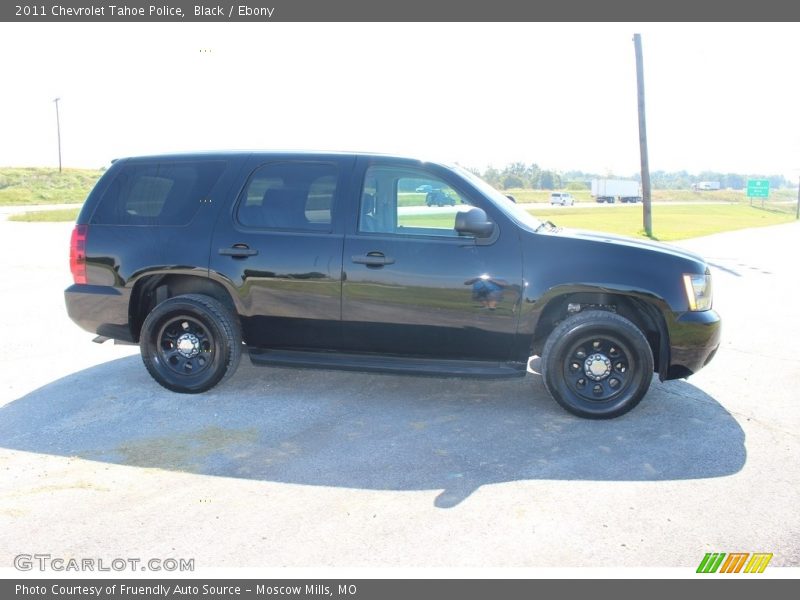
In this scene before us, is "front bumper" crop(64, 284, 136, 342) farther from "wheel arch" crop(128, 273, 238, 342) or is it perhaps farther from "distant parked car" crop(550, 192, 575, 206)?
"distant parked car" crop(550, 192, 575, 206)

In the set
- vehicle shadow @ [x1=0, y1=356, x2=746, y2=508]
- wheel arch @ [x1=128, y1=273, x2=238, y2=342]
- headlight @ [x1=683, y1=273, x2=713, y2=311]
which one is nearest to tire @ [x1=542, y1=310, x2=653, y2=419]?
vehicle shadow @ [x1=0, y1=356, x2=746, y2=508]

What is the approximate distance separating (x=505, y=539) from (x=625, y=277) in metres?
2.46

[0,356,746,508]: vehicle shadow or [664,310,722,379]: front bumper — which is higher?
[664,310,722,379]: front bumper

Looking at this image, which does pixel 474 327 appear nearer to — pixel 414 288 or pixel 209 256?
pixel 414 288

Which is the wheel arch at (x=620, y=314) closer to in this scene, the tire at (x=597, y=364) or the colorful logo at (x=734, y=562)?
the tire at (x=597, y=364)

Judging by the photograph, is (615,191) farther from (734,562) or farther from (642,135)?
(734,562)

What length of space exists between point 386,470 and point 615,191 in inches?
3273

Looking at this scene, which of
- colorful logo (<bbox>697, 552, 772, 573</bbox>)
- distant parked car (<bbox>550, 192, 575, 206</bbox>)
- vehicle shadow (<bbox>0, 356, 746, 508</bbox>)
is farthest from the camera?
Result: distant parked car (<bbox>550, 192, 575, 206</bbox>)

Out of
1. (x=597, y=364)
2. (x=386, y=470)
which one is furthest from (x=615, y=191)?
(x=386, y=470)

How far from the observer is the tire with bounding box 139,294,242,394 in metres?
5.84

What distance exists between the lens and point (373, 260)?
5574 millimetres

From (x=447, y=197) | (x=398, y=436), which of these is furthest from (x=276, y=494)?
(x=447, y=197)

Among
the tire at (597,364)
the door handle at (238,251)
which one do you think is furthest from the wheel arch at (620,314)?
the door handle at (238,251)

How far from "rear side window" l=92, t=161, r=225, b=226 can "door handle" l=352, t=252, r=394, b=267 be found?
1410mm
